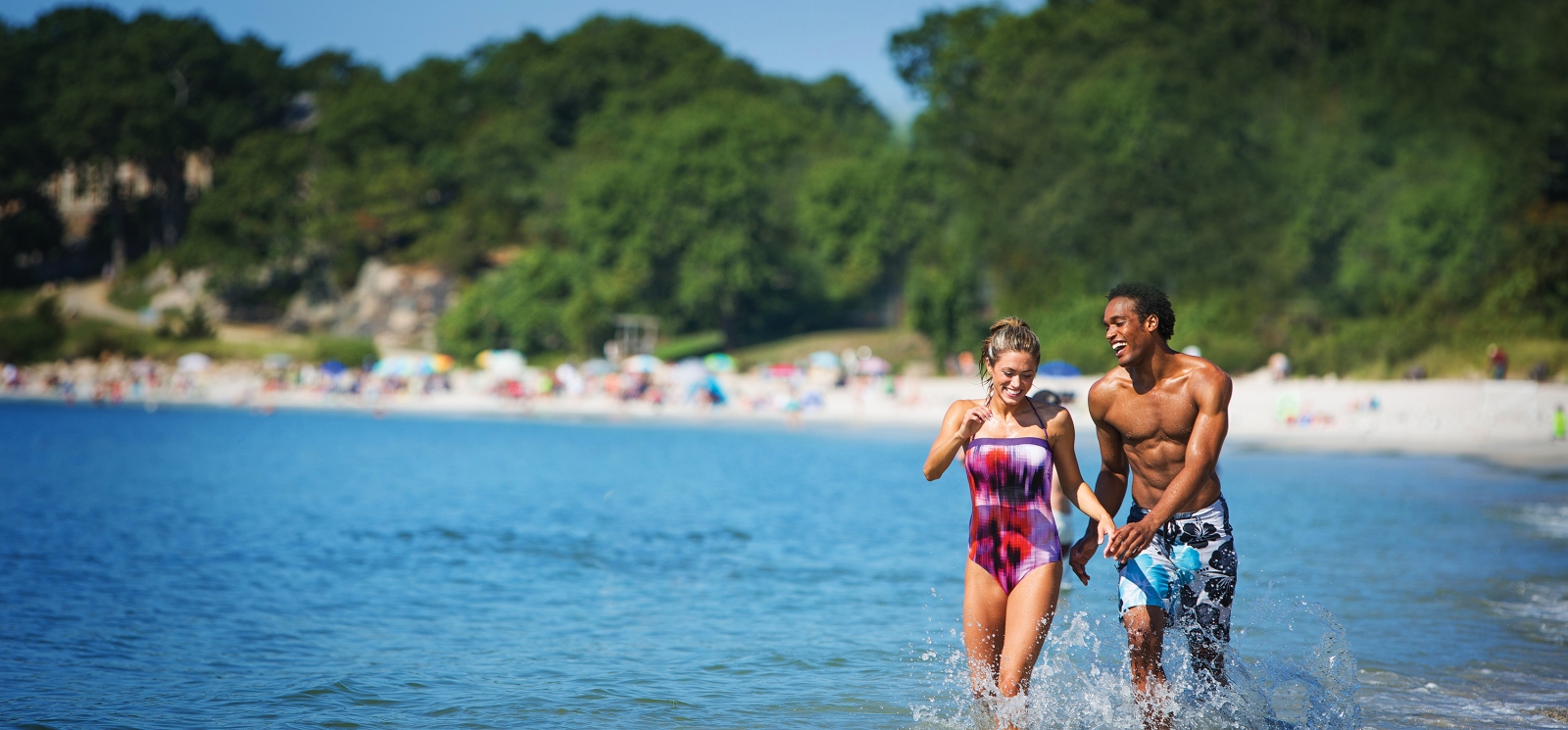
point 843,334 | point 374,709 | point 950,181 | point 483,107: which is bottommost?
point 374,709

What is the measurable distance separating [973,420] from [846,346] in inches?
2047

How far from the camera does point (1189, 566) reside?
211 inches

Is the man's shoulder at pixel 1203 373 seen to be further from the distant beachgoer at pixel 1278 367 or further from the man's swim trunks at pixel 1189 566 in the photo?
the distant beachgoer at pixel 1278 367

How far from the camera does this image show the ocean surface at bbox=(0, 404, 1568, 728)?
7.42m

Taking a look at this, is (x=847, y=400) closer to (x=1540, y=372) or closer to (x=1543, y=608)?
(x=1540, y=372)

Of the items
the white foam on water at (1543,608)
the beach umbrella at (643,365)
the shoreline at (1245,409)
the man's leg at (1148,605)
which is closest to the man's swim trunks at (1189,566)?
the man's leg at (1148,605)

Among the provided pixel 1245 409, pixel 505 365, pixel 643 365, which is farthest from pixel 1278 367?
pixel 505 365

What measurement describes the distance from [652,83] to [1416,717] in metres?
74.8

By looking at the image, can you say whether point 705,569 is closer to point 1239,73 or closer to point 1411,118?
point 1411,118

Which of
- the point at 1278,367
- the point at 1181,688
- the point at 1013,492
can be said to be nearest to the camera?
the point at 1013,492

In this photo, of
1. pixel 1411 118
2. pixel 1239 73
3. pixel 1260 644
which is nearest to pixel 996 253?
pixel 1239 73

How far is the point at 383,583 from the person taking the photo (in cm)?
1236

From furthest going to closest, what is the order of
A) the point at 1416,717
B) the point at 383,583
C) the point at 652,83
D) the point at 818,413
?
the point at 652,83, the point at 818,413, the point at 383,583, the point at 1416,717

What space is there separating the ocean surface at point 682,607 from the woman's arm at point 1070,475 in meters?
1.38
